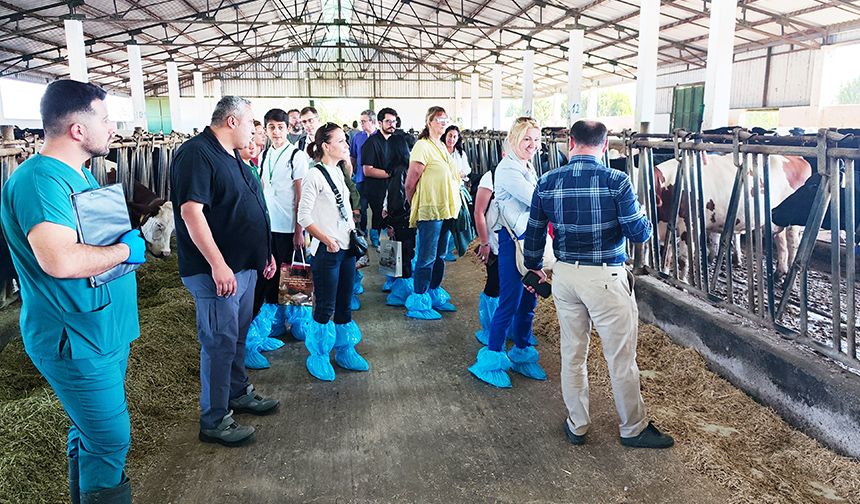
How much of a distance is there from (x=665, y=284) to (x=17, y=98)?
2750 cm

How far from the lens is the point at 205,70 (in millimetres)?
30594

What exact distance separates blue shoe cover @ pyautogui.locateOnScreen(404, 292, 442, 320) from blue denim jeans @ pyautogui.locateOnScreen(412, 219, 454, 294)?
0.06m

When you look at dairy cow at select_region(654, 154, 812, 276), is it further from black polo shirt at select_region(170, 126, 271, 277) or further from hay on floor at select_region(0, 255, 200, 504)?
hay on floor at select_region(0, 255, 200, 504)

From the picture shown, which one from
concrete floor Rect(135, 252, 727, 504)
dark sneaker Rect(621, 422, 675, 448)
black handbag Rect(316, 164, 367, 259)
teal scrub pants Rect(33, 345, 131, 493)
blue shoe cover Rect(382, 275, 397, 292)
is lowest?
concrete floor Rect(135, 252, 727, 504)

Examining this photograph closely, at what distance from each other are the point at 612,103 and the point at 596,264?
107 feet

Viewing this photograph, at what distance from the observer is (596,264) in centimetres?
282

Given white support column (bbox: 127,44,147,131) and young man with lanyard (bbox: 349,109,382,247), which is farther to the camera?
white support column (bbox: 127,44,147,131)

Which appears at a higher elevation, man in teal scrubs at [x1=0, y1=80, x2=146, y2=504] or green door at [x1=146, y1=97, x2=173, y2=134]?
green door at [x1=146, y1=97, x2=173, y2=134]

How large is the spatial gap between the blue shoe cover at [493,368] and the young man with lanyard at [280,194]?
4.76ft

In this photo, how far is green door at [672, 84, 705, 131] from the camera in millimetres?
19953

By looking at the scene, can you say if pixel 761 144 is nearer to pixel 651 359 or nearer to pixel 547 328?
pixel 651 359

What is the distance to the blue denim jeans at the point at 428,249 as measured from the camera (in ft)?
16.1

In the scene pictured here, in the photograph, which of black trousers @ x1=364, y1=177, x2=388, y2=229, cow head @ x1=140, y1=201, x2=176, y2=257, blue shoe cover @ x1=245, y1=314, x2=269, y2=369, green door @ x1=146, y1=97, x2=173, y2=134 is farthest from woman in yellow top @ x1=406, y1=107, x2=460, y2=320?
green door @ x1=146, y1=97, x2=173, y2=134

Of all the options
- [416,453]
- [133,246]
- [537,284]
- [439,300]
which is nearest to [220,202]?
[133,246]
